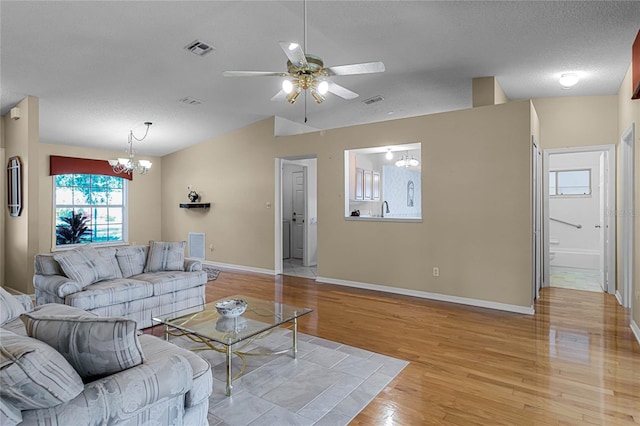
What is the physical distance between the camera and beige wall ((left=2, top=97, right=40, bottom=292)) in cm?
472

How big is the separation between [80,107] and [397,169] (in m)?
6.29

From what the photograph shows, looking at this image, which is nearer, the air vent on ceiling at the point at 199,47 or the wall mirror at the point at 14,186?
the air vent on ceiling at the point at 199,47

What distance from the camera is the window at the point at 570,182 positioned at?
23.5 ft

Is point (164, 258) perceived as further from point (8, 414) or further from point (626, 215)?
point (626, 215)

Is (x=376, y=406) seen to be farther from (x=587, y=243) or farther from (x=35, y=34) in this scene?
(x=587, y=243)

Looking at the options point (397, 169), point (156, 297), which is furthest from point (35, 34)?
point (397, 169)

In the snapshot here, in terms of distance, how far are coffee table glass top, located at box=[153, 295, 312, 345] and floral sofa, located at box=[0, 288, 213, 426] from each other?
718 millimetres

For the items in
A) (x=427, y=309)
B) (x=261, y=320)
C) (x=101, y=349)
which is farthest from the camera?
(x=427, y=309)

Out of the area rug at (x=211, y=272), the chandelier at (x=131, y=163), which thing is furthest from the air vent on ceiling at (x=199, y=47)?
the area rug at (x=211, y=272)

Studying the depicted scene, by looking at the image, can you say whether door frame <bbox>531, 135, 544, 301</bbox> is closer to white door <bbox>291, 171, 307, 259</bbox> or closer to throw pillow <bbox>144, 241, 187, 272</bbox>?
white door <bbox>291, 171, 307, 259</bbox>

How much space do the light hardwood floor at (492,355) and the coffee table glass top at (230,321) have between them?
2.11ft

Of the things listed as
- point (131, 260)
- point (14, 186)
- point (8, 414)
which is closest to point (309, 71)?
point (8, 414)

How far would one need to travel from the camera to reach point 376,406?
2.27m

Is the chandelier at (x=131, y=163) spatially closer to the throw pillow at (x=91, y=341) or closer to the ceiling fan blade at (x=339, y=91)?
the ceiling fan blade at (x=339, y=91)
